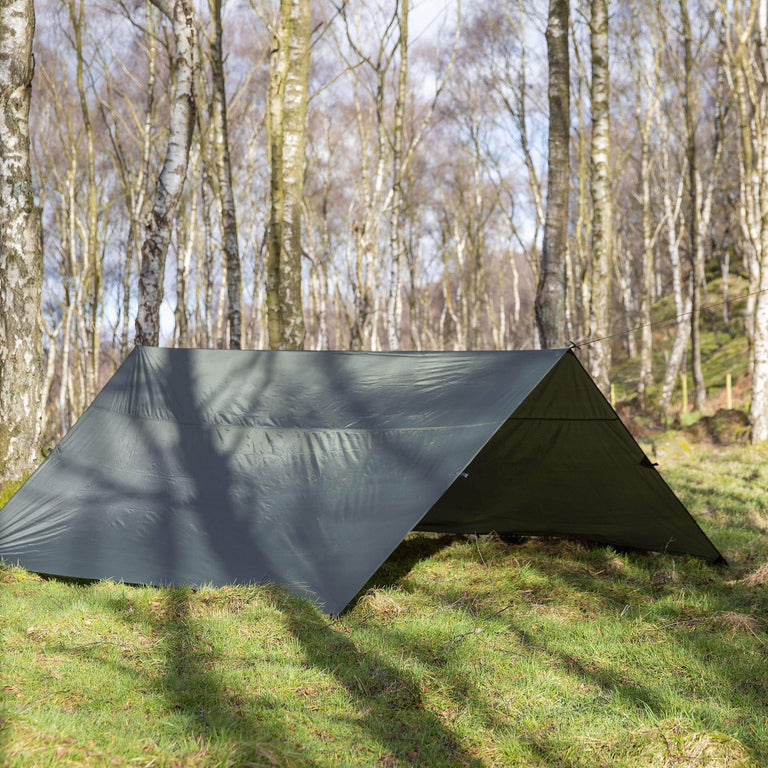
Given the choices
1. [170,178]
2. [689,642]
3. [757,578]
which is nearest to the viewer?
[689,642]

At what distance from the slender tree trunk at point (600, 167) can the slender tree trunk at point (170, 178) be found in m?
4.64

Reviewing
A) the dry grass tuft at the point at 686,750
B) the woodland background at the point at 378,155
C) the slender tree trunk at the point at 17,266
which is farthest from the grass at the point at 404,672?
the woodland background at the point at 378,155

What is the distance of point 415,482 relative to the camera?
3.53m

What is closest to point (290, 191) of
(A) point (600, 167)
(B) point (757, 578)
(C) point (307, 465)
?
(C) point (307, 465)

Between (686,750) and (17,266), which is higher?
(17,266)

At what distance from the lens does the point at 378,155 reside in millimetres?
14180

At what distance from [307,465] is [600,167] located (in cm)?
598

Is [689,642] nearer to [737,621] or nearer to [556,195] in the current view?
[737,621]

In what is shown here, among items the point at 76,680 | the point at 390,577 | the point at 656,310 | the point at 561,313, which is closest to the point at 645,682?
the point at 390,577

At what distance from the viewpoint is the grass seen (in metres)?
2.22

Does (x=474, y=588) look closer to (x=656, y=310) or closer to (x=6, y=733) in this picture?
(x=6, y=733)

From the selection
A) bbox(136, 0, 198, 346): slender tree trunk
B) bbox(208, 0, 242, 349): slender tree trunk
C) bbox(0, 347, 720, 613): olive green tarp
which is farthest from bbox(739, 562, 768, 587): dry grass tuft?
bbox(208, 0, 242, 349): slender tree trunk

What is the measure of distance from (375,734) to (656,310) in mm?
21680

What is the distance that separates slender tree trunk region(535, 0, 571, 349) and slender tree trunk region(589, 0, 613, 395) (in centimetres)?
100
